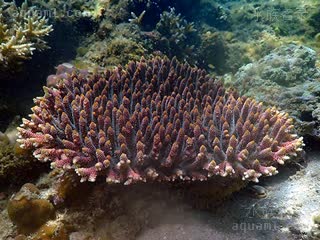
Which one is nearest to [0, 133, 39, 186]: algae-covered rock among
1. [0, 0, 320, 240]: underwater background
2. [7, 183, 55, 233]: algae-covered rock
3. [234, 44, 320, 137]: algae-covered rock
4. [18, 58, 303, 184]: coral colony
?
[0, 0, 320, 240]: underwater background

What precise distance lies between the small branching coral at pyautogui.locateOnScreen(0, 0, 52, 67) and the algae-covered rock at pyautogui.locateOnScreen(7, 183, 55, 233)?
251 cm

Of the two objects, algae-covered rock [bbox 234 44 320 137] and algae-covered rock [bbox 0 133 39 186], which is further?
algae-covered rock [bbox 234 44 320 137]

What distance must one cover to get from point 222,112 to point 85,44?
4.16m

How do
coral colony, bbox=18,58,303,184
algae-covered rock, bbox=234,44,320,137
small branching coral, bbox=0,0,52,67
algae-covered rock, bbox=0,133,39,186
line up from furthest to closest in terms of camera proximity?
small branching coral, bbox=0,0,52,67 → algae-covered rock, bbox=234,44,320,137 → algae-covered rock, bbox=0,133,39,186 → coral colony, bbox=18,58,303,184

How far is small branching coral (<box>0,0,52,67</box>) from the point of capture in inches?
186

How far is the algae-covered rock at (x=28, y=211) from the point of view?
309 cm

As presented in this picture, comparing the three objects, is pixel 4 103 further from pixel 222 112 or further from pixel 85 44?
pixel 222 112

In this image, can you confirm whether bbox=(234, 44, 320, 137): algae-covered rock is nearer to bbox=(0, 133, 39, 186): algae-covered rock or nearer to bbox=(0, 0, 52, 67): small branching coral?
bbox=(0, 133, 39, 186): algae-covered rock

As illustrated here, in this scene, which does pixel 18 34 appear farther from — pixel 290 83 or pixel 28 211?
pixel 290 83

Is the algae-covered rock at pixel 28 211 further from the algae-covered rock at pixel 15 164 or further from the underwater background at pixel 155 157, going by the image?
the algae-covered rock at pixel 15 164

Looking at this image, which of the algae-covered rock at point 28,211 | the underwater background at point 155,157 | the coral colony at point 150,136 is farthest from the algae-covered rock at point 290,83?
the algae-covered rock at point 28,211

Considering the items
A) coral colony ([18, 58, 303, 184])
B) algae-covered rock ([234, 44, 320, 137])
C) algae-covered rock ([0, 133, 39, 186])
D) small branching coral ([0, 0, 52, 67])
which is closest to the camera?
coral colony ([18, 58, 303, 184])

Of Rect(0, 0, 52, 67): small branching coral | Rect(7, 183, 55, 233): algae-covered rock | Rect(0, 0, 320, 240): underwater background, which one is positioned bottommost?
Rect(7, 183, 55, 233): algae-covered rock

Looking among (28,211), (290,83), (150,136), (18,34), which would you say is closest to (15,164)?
(28,211)
